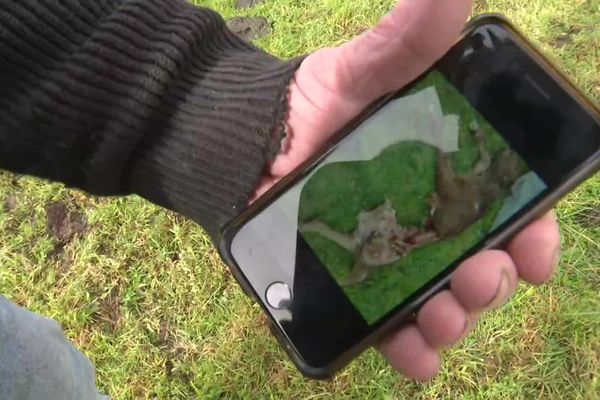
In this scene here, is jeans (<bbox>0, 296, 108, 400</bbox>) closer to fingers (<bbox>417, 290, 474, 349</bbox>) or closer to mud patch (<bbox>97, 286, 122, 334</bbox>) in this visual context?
fingers (<bbox>417, 290, 474, 349</bbox>)

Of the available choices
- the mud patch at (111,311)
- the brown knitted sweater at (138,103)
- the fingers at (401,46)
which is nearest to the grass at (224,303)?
the mud patch at (111,311)

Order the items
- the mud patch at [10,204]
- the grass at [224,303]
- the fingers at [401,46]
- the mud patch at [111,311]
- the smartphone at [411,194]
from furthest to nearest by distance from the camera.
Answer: the mud patch at [10,204] < the mud patch at [111,311] < the grass at [224,303] < the smartphone at [411,194] < the fingers at [401,46]

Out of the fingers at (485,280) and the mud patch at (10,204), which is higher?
the fingers at (485,280)

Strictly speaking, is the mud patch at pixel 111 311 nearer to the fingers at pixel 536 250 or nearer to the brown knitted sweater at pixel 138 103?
the brown knitted sweater at pixel 138 103

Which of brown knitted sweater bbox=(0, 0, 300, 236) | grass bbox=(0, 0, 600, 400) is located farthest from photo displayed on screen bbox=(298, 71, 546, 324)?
grass bbox=(0, 0, 600, 400)

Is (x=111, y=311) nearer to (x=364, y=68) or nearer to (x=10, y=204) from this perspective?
(x=10, y=204)

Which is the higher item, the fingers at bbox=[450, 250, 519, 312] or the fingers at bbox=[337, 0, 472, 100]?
the fingers at bbox=[337, 0, 472, 100]

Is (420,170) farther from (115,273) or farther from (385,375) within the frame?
(115,273)
